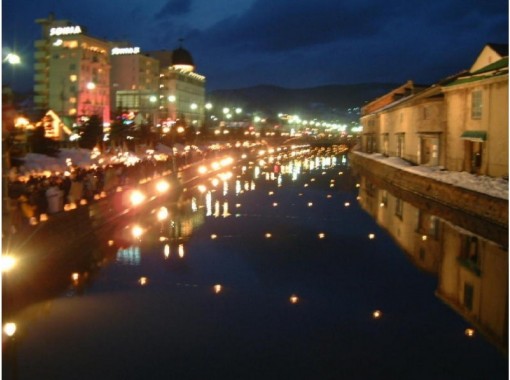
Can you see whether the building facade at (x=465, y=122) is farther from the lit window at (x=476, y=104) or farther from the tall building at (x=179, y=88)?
the tall building at (x=179, y=88)

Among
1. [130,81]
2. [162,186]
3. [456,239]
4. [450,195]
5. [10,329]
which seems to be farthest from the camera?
[130,81]

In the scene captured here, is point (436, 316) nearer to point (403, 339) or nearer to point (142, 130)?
point (403, 339)

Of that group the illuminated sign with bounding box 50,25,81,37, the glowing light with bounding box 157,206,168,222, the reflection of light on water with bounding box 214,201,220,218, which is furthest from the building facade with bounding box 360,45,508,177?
the illuminated sign with bounding box 50,25,81,37

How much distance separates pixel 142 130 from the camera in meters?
52.5

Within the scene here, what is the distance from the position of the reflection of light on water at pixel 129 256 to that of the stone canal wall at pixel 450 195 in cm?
1122

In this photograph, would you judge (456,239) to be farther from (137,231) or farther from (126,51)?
(126,51)

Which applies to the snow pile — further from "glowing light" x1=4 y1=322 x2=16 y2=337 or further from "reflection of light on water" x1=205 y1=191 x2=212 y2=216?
"glowing light" x1=4 y1=322 x2=16 y2=337

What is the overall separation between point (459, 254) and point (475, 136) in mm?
11668

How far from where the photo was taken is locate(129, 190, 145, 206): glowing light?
928 inches

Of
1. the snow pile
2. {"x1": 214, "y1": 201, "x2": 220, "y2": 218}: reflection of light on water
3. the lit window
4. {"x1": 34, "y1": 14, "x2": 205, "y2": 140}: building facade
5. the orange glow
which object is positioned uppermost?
{"x1": 34, "y1": 14, "x2": 205, "y2": 140}: building facade

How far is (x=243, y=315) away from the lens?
1067cm

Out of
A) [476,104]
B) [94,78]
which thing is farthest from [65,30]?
[476,104]

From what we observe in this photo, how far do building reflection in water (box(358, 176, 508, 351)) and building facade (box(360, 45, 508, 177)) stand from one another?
3.11 meters

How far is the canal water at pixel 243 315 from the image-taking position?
830 centimetres
